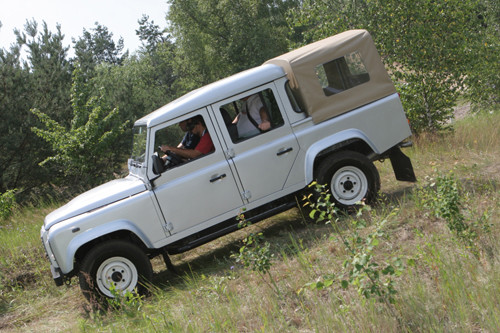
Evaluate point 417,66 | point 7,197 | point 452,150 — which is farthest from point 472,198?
point 7,197

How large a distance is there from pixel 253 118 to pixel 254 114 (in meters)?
0.06

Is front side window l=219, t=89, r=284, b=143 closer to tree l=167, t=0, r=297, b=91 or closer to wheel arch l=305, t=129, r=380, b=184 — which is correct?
wheel arch l=305, t=129, r=380, b=184

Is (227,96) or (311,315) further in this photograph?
(227,96)

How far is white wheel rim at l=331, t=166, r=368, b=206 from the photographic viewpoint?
7223 mm

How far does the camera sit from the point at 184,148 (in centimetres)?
688

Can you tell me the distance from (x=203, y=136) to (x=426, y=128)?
7.15m

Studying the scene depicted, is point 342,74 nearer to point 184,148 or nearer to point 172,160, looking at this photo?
point 184,148

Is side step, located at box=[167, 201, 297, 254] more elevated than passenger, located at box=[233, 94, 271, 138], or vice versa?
passenger, located at box=[233, 94, 271, 138]

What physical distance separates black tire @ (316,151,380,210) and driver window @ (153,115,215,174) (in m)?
1.57

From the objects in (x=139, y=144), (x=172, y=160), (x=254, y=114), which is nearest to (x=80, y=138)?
(x=139, y=144)

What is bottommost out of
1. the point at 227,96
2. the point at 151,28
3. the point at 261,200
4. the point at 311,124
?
the point at 261,200

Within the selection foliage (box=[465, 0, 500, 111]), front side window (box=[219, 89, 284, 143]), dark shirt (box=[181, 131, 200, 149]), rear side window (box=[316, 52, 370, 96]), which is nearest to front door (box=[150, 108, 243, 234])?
dark shirt (box=[181, 131, 200, 149])

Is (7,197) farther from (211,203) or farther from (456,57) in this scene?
(456,57)

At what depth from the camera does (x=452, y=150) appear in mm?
10031
